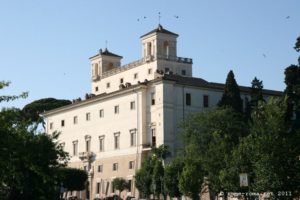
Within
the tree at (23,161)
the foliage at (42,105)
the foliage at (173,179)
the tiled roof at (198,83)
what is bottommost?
the tree at (23,161)

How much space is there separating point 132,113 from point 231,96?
12979mm

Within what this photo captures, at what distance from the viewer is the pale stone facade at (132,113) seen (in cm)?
7612

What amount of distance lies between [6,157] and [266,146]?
61.7 feet

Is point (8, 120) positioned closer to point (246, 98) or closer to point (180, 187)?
point (180, 187)

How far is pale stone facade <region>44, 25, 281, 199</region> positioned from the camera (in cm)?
7612

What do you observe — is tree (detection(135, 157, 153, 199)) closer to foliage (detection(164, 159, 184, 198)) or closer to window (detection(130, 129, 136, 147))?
foliage (detection(164, 159, 184, 198))

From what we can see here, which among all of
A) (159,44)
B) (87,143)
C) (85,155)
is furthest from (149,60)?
(85,155)

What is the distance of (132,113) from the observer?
7900cm

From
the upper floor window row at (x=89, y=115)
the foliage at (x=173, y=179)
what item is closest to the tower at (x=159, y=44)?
the upper floor window row at (x=89, y=115)

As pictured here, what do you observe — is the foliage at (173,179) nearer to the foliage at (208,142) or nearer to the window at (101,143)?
the foliage at (208,142)

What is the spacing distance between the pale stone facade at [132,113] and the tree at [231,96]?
5.19 m

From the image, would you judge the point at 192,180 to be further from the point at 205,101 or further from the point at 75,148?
the point at 75,148

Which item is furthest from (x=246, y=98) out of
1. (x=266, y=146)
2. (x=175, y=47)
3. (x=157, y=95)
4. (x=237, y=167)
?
(x=266, y=146)

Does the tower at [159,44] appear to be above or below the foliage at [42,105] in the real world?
above
